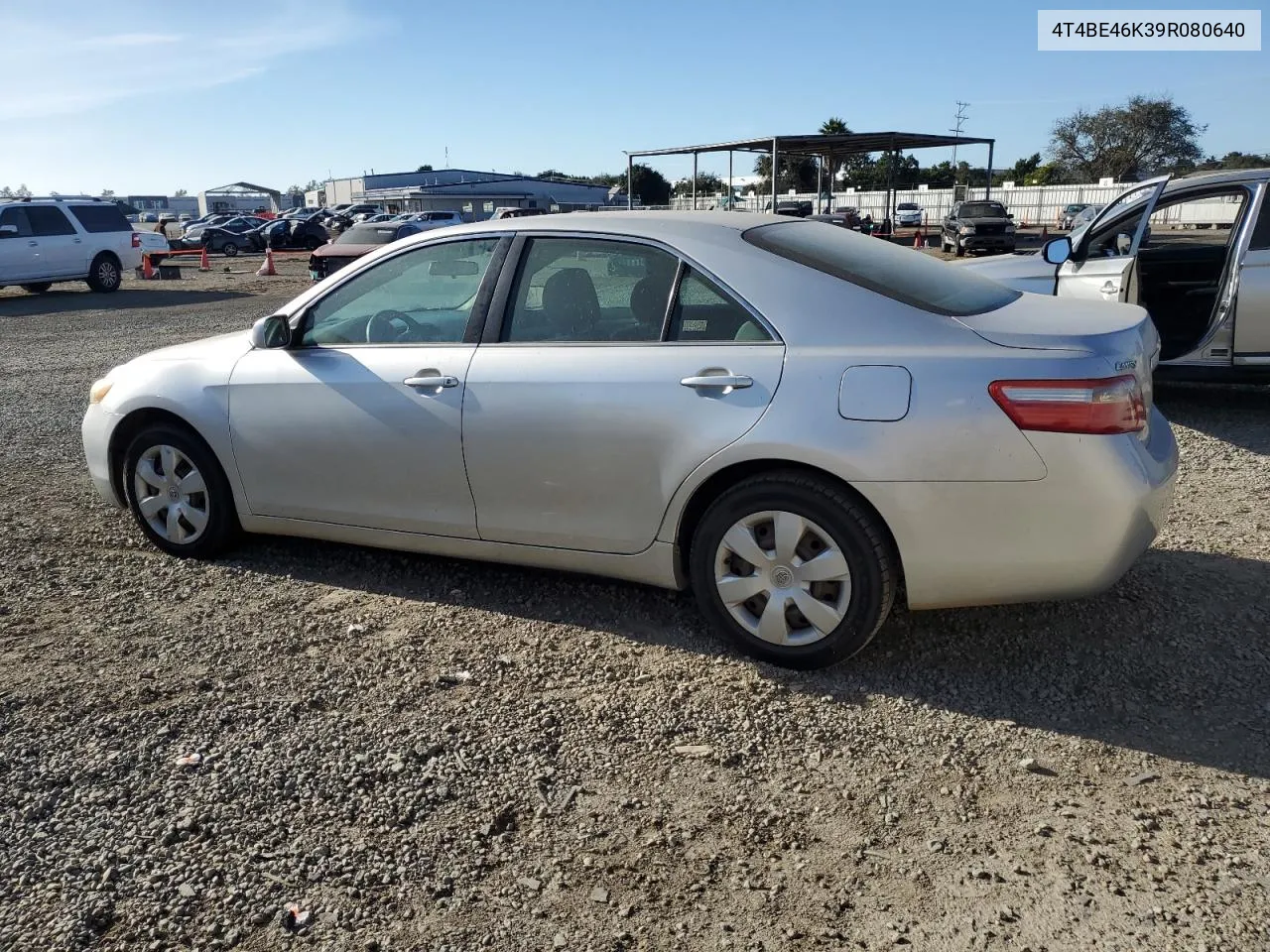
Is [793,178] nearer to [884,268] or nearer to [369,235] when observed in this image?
[369,235]

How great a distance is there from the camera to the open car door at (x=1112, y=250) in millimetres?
7469

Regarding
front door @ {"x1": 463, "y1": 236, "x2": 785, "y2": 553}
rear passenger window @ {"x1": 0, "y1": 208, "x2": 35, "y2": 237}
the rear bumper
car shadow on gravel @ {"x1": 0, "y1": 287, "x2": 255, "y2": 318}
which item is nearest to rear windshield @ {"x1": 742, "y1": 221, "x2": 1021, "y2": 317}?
front door @ {"x1": 463, "y1": 236, "x2": 785, "y2": 553}

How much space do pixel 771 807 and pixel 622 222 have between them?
7.59 feet

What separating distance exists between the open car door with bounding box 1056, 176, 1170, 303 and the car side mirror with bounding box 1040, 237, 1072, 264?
0.05m

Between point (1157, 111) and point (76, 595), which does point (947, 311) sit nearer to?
point (76, 595)

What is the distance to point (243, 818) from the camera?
289 centimetres

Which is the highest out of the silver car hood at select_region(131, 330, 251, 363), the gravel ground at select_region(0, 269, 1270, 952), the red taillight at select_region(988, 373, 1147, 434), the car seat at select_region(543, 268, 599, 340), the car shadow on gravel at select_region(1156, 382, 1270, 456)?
the car seat at select_region(543, 268, 599, 340)

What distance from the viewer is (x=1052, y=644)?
3.88m

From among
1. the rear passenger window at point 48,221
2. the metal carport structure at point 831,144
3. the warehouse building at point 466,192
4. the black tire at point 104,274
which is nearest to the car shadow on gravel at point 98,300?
the black tire at point 104,274

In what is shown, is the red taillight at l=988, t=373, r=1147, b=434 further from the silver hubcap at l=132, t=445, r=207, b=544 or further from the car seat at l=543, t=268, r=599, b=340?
the silver hubcap at l=132, t=445, r=207, b=544

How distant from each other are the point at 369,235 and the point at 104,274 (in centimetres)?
566

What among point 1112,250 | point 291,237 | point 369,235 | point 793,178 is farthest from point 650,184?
point 1112,250

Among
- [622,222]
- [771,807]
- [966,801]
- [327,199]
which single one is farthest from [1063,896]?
[327,199]

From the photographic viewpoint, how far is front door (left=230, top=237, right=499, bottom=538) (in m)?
4.14
